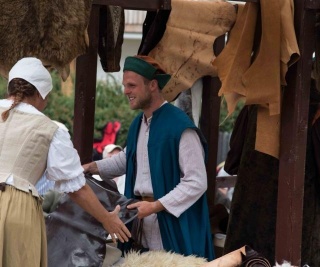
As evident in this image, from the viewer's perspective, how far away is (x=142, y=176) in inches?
192

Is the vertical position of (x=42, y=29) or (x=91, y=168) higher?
(x=42, y=29)

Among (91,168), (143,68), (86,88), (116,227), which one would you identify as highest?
(143,68)

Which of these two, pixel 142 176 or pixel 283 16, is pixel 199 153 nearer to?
pixel 142 176

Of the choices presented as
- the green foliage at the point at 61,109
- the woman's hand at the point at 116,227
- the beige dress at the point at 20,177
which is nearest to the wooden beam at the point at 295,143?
the woman's hand at the point at 116,227

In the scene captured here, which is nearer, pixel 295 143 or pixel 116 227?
pixel 116 227

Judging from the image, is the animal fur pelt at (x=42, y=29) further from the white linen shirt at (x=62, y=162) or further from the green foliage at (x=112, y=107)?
the green foliage at (x=112, y=107)

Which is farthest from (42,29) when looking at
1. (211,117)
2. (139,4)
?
(211,117)

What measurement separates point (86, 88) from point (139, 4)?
77cm

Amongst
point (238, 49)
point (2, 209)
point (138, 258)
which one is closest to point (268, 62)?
point (238, 49)

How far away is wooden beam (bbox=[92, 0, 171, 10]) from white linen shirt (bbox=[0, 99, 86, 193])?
2.47 ft

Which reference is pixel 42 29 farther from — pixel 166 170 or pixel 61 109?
pixel 61 109

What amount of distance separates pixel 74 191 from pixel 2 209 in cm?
35

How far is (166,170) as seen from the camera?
477 cm

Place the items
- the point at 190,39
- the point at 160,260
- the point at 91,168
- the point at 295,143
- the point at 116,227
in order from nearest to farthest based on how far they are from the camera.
Result: the point at 116,227, the point at 160,260, the point at 295,143, the point at 91,168, the point at 190,39
